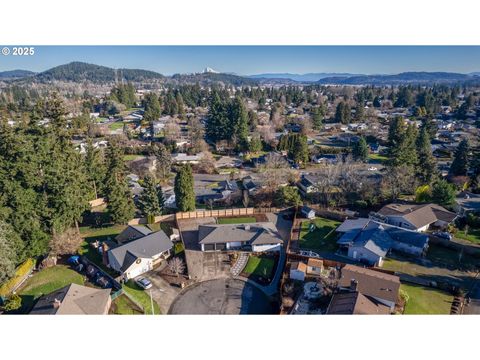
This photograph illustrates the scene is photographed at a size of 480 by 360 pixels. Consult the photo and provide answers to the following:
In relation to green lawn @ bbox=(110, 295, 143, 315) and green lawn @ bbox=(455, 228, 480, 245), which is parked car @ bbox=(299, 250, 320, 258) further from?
green lawn @ bbox=(455, 228, 480, 245)

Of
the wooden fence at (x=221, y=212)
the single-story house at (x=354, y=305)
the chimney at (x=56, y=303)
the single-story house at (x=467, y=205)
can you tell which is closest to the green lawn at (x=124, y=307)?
the chimney at (x=56, y=303)

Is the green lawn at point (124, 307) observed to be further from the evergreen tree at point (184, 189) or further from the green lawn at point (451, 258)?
the green lawn at point (451, 258)

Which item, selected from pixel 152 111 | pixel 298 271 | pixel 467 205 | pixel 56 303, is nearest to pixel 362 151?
pixel 467 205

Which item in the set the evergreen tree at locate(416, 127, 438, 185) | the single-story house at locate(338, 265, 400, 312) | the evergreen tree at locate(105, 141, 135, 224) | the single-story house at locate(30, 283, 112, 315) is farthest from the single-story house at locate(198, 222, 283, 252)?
the evergreen tree at locate(416, 127, 438, 185)

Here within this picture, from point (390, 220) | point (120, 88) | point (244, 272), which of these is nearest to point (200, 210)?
point (244, 272)

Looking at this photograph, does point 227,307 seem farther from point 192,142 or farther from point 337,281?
point 192,142

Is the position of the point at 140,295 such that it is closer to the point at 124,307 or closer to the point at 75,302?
the point at 124,307

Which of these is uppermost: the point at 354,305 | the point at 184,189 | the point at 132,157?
the point at 184,189
